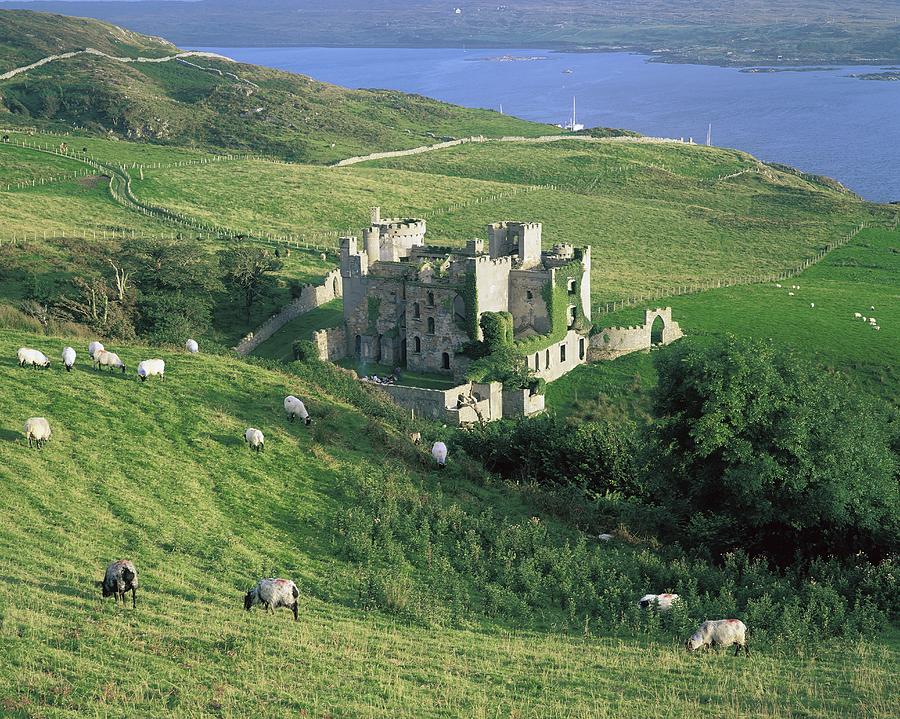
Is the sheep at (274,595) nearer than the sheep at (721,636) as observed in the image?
Yes

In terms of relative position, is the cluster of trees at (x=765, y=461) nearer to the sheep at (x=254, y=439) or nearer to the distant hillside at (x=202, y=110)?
the sheep at (x=254, y=439)

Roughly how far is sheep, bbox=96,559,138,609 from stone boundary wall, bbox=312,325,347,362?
3699 centimetres

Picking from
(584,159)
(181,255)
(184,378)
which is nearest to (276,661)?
(184,378)

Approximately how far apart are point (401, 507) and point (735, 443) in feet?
29.9

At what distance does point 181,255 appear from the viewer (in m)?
67.2

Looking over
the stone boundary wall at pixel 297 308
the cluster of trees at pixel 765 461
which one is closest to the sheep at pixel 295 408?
the cluster of trees at pixel 765 461

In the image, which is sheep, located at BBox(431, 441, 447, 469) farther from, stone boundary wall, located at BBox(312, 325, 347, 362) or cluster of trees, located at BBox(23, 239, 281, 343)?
stone boundary wall, located at BBox(312, 325, 347, 362)

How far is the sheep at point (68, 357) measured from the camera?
35656 millimetres

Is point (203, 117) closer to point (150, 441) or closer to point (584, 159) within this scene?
point (584, 159)

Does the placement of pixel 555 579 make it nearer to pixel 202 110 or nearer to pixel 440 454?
pixel 440 454

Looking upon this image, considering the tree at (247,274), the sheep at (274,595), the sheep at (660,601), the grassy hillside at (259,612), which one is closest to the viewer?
the grassy hillside at (259,612)

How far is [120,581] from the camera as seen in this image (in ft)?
73.2

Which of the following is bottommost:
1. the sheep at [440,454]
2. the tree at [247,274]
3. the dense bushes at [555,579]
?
the tree at [247,274]

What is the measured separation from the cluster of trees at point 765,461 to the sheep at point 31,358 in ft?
58.9
